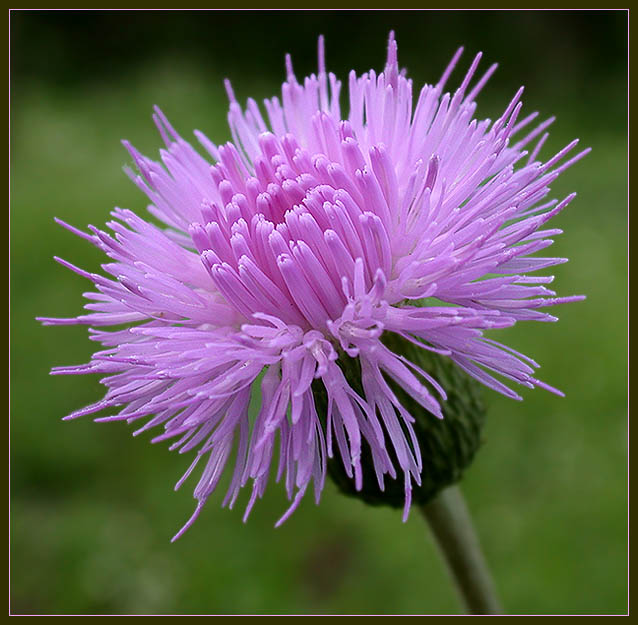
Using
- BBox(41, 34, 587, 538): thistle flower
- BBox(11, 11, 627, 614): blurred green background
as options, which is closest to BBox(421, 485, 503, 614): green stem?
BBox(41, 34, 587, 538): thistle flower

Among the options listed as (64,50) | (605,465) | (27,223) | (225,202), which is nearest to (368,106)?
(225,202)

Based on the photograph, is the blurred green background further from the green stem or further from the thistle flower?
the thistle flower

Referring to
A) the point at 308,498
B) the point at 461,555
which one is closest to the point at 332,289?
the point at 461,555

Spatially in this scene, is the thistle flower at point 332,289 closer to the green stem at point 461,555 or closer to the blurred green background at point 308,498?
the green stem at point 461,555

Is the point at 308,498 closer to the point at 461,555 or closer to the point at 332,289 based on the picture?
the point at 461,555

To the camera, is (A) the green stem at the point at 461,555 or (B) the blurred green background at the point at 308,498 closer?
(A) the green stem at the point at 461,555

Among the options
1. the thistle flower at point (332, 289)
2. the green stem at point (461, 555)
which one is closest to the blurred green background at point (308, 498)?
the green stem at point (461, 555)
